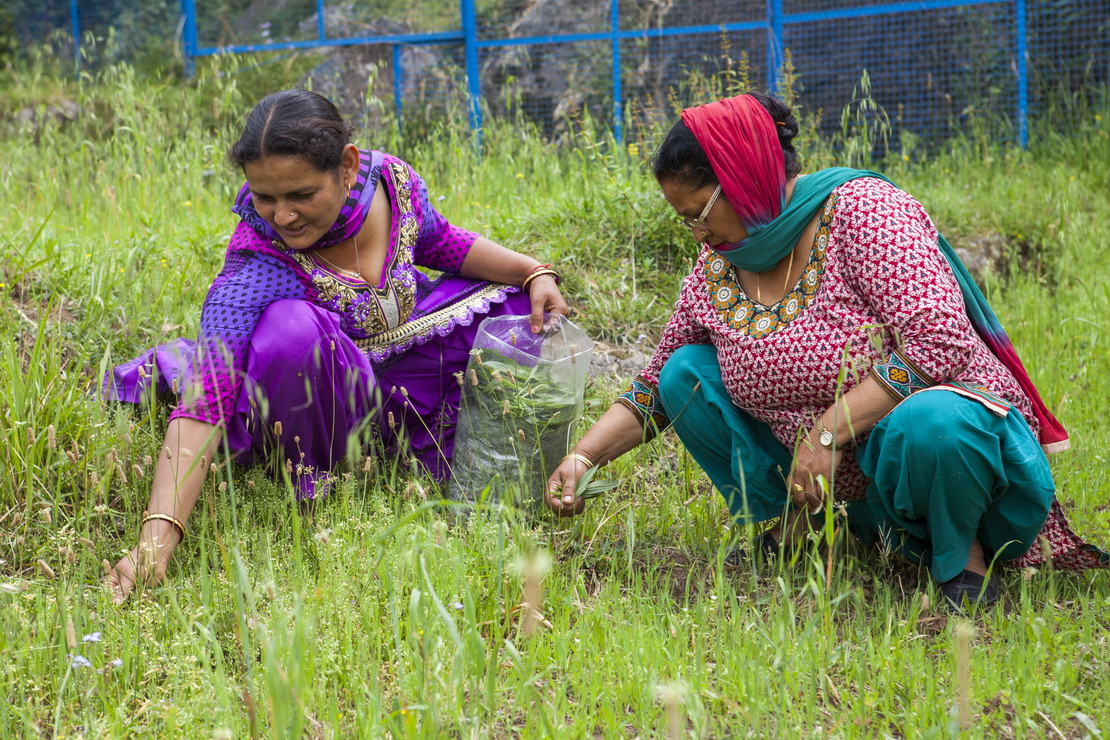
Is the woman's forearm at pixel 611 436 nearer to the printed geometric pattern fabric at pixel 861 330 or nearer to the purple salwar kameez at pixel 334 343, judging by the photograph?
the printed geometric pattern fabric at pixel 861 330

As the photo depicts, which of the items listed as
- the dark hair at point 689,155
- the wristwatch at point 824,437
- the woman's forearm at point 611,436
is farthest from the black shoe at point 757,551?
the dark hair at point 689,155

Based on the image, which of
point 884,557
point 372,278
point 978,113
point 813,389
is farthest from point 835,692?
point 978,113

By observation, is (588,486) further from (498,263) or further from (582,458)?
(498,263)

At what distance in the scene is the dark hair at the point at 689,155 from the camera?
7.34 feet

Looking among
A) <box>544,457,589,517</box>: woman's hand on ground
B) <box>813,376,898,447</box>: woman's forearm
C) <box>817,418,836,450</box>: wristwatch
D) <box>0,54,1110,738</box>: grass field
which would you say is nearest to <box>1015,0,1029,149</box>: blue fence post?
<box>0,54,1110,738</box>: grass field

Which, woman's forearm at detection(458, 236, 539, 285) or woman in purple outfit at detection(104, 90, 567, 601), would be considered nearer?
woman in purple outfit at detection(104, 90, 567, 601)

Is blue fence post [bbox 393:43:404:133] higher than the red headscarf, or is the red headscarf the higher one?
blue fence post [bbox 393:43:404:133]

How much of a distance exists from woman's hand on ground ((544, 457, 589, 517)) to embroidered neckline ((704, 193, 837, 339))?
0.51 meters

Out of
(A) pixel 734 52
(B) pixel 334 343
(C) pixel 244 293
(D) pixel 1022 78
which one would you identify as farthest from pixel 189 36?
(B) pixel 334 343

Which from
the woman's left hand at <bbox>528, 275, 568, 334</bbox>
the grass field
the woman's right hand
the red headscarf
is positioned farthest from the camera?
the woman's left hand at <bbox>528, 275, 568, 334</bbox>

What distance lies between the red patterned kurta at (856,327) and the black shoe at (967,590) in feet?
0.66

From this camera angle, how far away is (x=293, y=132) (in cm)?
240

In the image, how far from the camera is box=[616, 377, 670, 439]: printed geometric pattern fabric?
2.54 metres

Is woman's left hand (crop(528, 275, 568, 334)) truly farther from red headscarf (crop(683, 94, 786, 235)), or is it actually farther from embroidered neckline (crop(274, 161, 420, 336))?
red headscarf (crop(683, 94, 786, 235))
